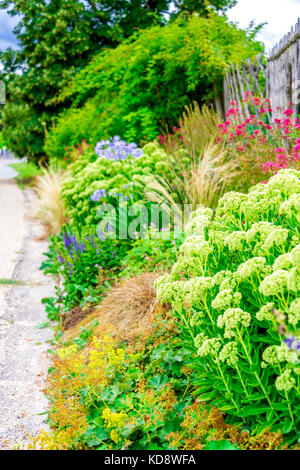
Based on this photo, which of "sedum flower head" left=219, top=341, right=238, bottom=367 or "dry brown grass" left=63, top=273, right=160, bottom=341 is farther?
"dry brown grass" left=63, top=273, right=160, bottom=341

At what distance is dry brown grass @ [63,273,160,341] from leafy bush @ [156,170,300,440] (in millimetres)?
1002

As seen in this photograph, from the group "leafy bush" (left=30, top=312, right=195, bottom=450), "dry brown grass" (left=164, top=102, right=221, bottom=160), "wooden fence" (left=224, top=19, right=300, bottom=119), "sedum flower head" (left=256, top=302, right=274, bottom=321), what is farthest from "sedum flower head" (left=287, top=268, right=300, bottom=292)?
"dry brown grass" (left=164, top=102, right=221, bottom=160)

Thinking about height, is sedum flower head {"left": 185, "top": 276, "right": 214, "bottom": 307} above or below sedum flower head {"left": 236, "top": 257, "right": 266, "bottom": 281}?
below

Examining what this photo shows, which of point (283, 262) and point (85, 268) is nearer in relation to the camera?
point (283, 262)

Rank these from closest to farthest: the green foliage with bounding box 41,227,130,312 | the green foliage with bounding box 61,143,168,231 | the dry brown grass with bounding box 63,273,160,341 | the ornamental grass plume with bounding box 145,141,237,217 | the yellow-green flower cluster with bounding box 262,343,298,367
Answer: the yellow-green flower cluster with bounding box 262,343,298,367
the dry brown grass with bounding box 63,273,160,341
the green foliage with bounding box 41,227,130,312
the ornamental grass plume with bounding box 145,141,237,217
the green foliage with bounding box 61,143,168,231

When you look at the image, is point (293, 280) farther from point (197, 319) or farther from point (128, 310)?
point (128, 310)

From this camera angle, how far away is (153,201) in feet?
15.6

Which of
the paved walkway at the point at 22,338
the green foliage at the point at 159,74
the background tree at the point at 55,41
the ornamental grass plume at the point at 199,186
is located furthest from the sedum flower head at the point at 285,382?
the background tree at the point at 55,41

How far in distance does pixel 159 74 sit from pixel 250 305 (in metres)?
6.78

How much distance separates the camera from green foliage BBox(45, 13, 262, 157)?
7.19 metres

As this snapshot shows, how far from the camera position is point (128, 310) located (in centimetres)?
333

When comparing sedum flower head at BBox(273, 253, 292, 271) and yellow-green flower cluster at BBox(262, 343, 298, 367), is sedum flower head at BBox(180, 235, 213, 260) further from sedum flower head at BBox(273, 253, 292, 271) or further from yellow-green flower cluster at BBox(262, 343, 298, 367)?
yellow-green flower cluster at BBox(262, 343, 298, 367)

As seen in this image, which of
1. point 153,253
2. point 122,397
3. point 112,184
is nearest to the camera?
point 122,397

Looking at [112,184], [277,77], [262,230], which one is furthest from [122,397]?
[277,77]
